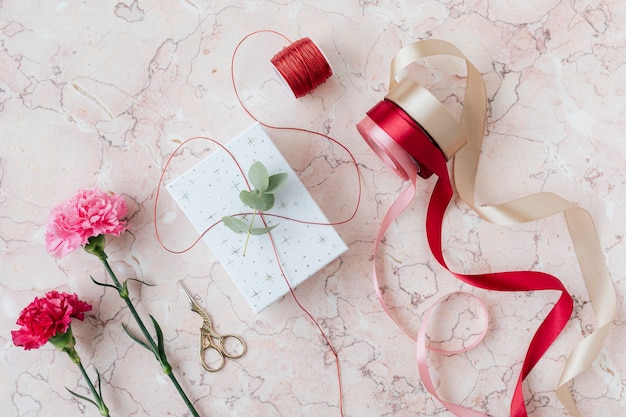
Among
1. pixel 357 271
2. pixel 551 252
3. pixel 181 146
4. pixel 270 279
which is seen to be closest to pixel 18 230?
pixel 181 146

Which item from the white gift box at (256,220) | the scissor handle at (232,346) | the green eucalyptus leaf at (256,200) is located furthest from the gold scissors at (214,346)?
the green eucalyptus leaf at (256,200)

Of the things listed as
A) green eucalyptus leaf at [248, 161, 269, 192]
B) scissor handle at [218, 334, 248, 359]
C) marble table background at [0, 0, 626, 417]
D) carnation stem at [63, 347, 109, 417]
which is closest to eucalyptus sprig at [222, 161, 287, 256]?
green eucalyptus leaf at [248, 161, 269, 192]

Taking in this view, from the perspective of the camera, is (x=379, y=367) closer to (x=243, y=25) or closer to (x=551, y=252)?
(x=551, y=252)

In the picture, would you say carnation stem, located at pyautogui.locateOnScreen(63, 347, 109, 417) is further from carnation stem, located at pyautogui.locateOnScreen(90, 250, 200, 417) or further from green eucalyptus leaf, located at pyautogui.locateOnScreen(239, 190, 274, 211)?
green eucalyptus leaf, located at pyautogui.locateOnScreen(239, 190, 274, 211)

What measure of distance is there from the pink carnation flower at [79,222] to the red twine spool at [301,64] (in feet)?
1.18

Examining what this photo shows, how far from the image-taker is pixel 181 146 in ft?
3.44

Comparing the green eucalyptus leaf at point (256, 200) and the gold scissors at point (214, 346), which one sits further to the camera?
the gold scissors at point (214, 346)

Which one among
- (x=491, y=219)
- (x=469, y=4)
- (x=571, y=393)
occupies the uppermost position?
(x=469, y=4)

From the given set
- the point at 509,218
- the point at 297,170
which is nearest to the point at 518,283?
the point at 509,218

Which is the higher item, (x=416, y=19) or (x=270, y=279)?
(x=416, y=19)

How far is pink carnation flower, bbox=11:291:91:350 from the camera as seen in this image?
36.6 inches

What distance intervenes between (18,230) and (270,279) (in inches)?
18.6

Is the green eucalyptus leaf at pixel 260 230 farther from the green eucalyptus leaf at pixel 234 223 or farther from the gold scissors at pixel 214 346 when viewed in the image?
the gold scissors at pixel 214 346

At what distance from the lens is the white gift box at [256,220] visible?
978 mm
